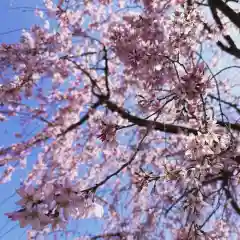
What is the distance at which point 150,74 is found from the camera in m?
4.30

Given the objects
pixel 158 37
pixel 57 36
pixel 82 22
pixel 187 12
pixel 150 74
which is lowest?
pixel 150 74

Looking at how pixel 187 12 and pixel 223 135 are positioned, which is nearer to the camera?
pixel 223 135

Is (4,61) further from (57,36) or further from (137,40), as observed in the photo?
(137,40)

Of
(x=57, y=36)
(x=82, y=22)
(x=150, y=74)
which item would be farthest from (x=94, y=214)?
(x=82, y=22)

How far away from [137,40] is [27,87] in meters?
1.70

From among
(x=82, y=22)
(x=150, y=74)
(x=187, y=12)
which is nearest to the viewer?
(x=187, y=12)

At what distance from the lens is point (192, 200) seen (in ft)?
8.29

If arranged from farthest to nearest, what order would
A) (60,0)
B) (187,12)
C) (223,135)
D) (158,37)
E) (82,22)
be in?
(82,22), (60,0), (158,37), (187,12), (223,135)

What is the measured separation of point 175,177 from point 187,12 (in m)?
2.08

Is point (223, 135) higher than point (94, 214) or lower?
higher

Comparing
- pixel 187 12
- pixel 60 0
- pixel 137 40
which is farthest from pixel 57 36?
pixel 187 12

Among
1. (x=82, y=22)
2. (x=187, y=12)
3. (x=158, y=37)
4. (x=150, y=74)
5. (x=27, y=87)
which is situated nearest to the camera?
(x=187, y=12)

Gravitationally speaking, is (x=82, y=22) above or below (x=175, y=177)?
above

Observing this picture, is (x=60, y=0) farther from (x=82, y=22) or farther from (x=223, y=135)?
(x=223, y=135)
